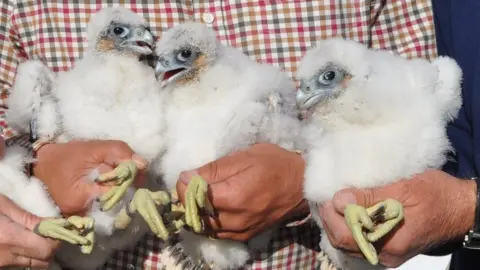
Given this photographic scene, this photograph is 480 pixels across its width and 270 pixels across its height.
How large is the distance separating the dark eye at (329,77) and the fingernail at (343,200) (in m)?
0.27

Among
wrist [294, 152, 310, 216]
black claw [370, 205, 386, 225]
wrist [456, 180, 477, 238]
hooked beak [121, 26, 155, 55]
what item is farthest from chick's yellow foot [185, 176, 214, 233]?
wrist [456, 180, 477, 238]

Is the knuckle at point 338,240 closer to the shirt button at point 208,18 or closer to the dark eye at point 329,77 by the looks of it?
the dark eye at point 329,77

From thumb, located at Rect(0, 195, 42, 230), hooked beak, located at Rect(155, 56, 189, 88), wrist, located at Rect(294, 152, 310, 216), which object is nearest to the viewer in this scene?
thumb, located at Rect(0, 195, 42, 230)

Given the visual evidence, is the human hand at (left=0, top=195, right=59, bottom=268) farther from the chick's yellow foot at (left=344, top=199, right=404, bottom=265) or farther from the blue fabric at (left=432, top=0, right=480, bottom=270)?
the blue fabric at (left=432, top=0, right=480, bottom=270)

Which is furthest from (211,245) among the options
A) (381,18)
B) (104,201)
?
(381,18)

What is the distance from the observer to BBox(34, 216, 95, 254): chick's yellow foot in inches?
61.3

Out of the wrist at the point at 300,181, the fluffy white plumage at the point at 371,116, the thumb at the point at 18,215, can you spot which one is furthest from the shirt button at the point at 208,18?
the thumb at the point at 18,215

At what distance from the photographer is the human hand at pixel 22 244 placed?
1582mm

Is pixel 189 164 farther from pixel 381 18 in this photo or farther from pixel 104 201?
pixel 381 18

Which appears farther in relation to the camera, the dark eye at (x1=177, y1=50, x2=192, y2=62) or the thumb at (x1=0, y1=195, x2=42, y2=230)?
the dark eye at (x1=177, y1=50, x2=192, y2=62)

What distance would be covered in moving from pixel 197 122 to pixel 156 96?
14cm

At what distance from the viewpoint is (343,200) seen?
5.18ft

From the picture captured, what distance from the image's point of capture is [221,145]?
1784 millimetres

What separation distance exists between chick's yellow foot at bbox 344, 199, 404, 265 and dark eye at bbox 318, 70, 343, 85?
0.30m
